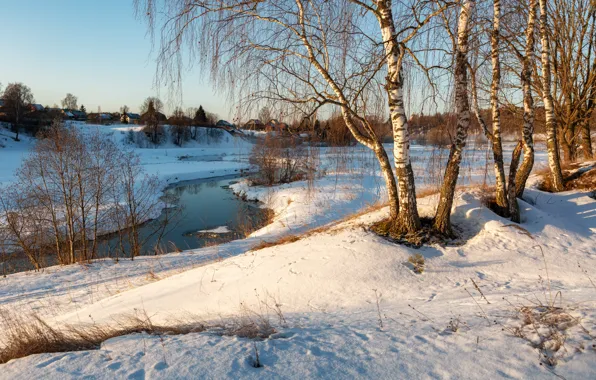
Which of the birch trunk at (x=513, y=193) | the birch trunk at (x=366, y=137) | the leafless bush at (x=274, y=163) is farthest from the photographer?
the leafless bush at (x=274, y=163)

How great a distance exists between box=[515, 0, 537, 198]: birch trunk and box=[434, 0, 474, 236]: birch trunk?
1.73 meters

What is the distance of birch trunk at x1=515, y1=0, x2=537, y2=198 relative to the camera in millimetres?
6383

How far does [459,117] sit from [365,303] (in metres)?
3.37

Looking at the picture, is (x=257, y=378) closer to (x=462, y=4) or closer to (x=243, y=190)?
(x=462, y=4)

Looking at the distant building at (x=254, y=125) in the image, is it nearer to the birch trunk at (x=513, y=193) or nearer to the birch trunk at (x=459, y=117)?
the birch trunk at (x=459, y=117)

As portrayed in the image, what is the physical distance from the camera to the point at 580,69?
1201cm

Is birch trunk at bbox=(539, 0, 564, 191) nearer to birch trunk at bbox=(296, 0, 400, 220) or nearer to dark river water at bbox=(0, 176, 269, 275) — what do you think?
birch trunk at bbox=(296, 0, 400, 220)

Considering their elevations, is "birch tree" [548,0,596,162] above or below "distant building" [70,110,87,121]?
below

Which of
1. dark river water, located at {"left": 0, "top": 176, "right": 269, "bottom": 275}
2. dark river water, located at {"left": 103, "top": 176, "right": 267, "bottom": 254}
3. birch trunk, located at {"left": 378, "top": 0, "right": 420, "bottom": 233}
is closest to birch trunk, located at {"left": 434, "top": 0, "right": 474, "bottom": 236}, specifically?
birch trunk, located at {"left": 378, "top": 0, "right": 420, "bottom": 233}

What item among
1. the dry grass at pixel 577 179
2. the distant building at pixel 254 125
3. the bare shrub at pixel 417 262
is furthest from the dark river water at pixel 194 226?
the dry grass at pixel 577 179

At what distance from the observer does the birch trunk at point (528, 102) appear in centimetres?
638

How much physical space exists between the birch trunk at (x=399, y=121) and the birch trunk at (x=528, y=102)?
2.67m

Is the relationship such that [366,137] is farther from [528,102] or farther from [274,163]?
[274,163]

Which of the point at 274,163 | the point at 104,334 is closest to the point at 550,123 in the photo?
the point at 104,334
